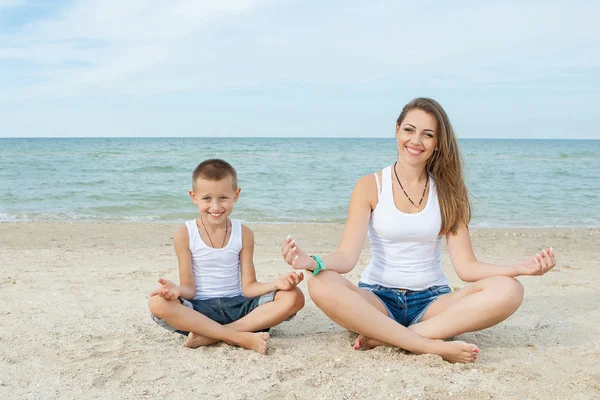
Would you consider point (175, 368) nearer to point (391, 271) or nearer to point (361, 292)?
point (361, 292)

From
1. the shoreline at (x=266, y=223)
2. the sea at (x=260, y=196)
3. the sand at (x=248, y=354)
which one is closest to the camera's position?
the sand at (x=248, y=354)

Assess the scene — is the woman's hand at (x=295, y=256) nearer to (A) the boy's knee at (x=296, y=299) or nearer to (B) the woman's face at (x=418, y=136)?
(A) the boy's knee at (x=296, y=299)

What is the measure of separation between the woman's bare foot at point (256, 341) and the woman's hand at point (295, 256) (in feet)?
1.78

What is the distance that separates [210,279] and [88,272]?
2446 millimetres

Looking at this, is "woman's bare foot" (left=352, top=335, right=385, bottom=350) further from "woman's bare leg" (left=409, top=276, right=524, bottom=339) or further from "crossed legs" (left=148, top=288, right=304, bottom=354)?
"crossed legs" (left=148, top=288, right=304, bottom=354)

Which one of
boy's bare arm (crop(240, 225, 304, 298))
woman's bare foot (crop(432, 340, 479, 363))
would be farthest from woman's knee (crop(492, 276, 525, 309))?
boy's bare arm (crop(240, 225, 304, 298))

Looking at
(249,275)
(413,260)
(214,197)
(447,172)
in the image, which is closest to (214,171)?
(214,197)

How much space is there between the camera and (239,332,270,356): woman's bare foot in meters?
3.45

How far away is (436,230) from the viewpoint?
3.68m

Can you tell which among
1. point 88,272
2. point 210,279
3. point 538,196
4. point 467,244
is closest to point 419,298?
point 467,244

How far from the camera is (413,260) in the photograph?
368 centimetres

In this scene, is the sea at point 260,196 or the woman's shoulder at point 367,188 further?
the sea at point 260,196

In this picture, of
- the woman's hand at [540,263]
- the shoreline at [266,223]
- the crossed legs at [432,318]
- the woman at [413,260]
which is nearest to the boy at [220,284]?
the crossed legs at [432,318]

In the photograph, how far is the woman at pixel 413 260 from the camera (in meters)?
3.37
